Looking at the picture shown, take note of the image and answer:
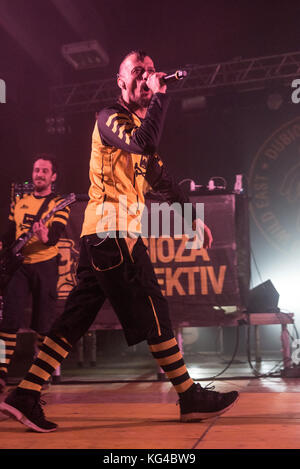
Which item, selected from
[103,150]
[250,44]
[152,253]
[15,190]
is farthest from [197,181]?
[103,150]

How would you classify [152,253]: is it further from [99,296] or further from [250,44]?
[250,44]

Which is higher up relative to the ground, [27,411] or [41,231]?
[41,231]

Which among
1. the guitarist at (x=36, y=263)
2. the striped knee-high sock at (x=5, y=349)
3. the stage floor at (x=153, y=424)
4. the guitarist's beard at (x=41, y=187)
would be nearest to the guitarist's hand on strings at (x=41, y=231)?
the guitarist at (x=36, y=263)

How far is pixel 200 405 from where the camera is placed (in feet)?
7.86

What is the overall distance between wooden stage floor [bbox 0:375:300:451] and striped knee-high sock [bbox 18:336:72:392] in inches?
8.8

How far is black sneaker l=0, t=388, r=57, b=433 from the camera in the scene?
2.26m

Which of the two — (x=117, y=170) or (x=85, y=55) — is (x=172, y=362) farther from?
(x=85, y=55)

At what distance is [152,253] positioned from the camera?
16.4ft

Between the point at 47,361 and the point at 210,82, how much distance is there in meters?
7.25

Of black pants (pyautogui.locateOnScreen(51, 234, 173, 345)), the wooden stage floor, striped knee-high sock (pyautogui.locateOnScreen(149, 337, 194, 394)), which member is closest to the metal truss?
the wooden stage floor

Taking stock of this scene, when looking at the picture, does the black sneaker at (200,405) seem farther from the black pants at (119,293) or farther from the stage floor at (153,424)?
the black pants at (119,293)

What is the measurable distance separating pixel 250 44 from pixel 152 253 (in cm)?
562

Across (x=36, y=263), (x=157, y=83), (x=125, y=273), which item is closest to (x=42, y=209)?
(x=36, y=263)

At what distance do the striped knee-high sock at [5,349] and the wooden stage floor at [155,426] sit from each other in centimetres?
56
